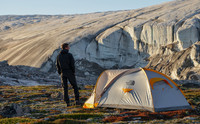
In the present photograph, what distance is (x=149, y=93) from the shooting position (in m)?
14.5

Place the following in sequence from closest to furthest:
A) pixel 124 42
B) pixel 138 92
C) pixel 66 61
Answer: pixel 138 92 < pixel 66 61 < pixel 124 42

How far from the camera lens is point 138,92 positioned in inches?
587

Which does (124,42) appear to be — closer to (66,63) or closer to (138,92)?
(138,92)

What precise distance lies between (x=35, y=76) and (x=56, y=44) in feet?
76.9

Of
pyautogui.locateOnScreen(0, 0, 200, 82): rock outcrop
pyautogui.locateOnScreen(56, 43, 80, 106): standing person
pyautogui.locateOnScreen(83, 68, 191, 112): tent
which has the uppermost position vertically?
pyautogui.locateOnScreen(0, 0, 200, 82): rock outcrop

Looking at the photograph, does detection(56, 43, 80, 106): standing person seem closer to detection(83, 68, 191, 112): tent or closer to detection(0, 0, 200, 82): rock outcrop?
detection(83, 68, 191, 112): tent

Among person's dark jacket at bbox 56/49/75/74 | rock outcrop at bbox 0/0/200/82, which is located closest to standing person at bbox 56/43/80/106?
person's dark jacket at bbox 56/49/75/74

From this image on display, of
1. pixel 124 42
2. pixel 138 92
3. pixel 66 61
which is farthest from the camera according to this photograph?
pixel 124 42

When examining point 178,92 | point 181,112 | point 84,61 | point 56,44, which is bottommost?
point 181,112

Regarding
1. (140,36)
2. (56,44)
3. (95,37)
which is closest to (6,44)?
(56,44)

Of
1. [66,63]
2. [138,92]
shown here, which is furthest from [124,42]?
[66,63]

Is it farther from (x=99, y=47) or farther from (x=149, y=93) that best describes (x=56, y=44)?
(x=149, y=93)

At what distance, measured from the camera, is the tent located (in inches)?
568

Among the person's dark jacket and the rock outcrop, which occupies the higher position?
the rock outcrop
